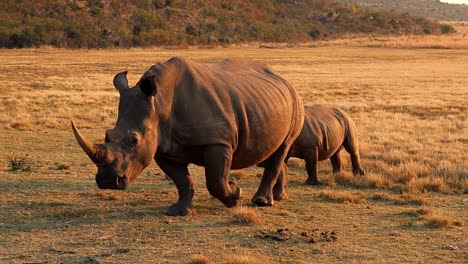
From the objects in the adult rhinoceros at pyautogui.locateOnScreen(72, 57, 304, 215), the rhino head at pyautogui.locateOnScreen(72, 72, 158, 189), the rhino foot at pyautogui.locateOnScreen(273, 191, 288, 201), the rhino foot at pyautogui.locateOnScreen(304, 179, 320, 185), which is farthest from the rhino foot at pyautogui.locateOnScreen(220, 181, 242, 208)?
the rhino foot at pyautogui.locateOnScreen(304, 179, 320, 185)

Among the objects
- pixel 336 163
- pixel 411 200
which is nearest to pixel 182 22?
pixel 336 163

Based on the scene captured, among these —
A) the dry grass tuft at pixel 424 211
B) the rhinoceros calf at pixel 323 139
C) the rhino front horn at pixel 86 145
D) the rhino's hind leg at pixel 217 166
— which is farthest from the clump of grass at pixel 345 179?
the rhino front horn at pixel 86 145

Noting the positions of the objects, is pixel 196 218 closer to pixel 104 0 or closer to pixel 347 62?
pixel 347 62

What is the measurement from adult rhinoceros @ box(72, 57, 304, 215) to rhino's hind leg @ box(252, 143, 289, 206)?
0.04 feet

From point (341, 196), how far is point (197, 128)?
9.94 feet

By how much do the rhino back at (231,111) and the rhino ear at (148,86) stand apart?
437mm

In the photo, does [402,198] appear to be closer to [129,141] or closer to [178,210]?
[178,210]

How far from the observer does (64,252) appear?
290 inches

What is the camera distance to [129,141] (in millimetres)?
7777

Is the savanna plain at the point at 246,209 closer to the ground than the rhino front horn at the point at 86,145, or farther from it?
closer to the ground

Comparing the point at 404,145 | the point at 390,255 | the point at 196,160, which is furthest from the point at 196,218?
the point at 404,145

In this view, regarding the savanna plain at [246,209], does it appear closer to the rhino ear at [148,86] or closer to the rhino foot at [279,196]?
the rhino foot at [279,196]

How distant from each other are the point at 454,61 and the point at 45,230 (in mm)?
56556

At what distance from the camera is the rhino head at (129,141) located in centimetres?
759
